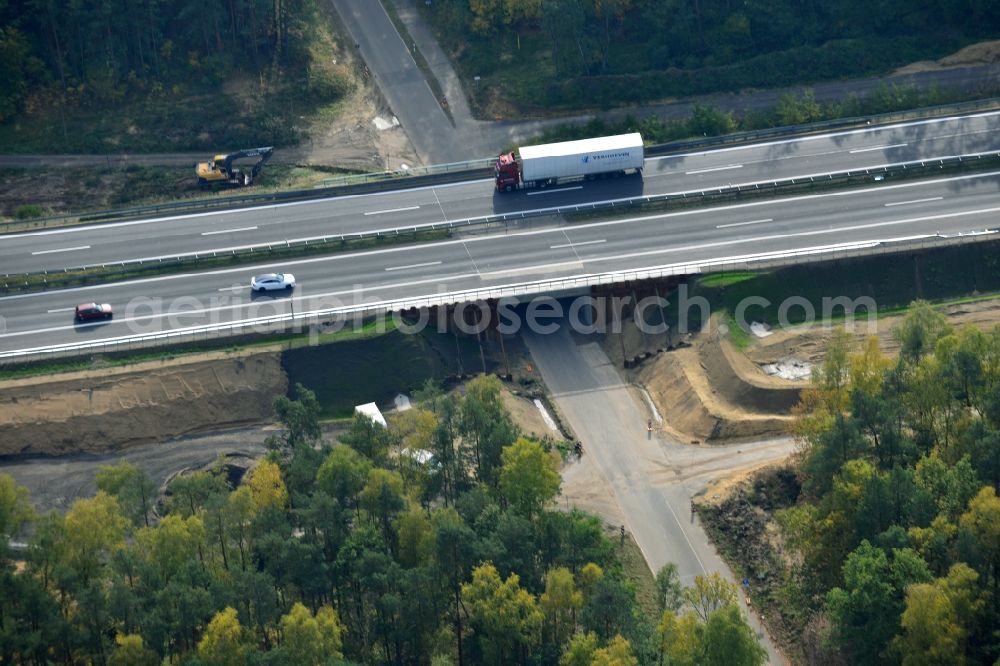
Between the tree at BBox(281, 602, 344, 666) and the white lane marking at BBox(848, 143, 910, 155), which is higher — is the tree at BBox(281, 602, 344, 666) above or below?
below

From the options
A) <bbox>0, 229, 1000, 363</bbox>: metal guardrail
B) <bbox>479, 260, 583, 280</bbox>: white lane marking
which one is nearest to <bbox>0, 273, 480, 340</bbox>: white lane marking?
<bbox>479, 260, 583, 280</bbox>: white lane marking

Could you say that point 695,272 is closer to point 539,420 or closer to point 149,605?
point 539,420

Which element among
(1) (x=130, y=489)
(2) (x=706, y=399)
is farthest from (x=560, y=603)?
(1) (x=130, y=489)

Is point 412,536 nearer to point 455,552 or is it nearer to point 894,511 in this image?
point 455,552

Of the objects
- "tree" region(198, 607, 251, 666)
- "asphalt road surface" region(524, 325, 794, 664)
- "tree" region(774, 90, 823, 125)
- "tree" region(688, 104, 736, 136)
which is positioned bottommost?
"asphalt road surface" region(524, 325, 794, 664)

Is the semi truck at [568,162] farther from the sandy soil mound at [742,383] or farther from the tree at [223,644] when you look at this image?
the tree at [223,644]

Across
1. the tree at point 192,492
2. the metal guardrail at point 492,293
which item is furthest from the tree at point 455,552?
the metal guardrail at point 492,293

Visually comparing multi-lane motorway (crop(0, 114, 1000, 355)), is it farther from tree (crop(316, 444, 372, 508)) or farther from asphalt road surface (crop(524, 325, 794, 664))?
tree (crop(316, 444, 372, 508))
